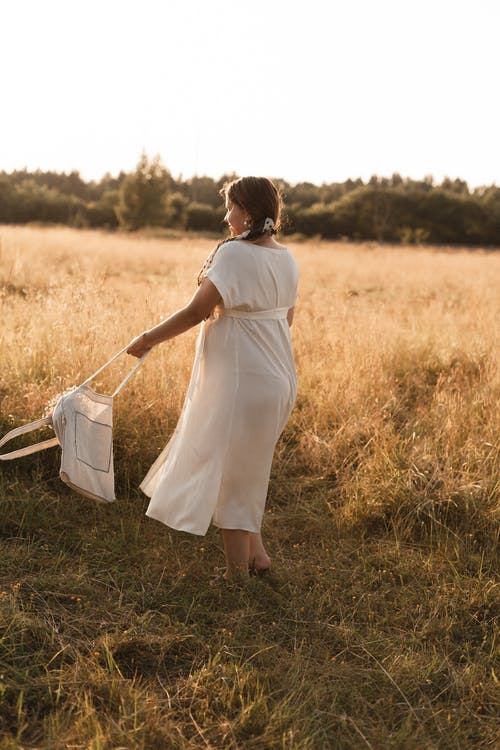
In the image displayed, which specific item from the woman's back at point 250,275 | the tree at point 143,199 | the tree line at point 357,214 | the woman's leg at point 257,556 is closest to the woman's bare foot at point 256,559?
the woman's leg at point 257,556

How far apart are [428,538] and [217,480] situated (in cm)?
140

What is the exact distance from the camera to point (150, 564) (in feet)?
10.7

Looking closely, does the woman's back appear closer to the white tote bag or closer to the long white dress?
the long white dress

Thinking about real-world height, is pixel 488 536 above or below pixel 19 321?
below

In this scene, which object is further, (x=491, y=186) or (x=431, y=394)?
(x=491, y=186)

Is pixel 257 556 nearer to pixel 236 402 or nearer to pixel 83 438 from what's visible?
pixel 236 402

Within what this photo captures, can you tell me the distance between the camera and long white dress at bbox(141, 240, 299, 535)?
9.22 feet

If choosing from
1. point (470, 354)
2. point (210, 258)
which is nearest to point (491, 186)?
point (470, 354)

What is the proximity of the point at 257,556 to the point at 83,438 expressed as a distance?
102 centimetres

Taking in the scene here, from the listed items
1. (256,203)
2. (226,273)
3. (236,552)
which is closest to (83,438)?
(236,552)

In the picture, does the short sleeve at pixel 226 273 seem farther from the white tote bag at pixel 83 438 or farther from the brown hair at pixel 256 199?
the white tote bag at pixel 83 438

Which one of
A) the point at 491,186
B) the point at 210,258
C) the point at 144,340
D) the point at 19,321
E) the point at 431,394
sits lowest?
the point at 431,394

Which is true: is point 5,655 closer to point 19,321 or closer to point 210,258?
point 210,258

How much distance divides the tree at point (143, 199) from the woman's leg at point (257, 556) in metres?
40.4
